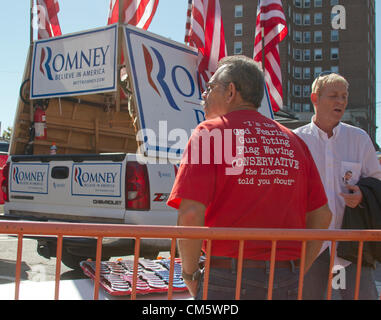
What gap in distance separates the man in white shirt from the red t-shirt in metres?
0.75

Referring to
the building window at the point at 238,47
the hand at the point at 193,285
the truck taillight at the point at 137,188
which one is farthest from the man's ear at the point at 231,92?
the building window at the point at 238,47

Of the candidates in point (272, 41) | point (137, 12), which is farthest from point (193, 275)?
point (272, 41)

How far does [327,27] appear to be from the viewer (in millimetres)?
62906

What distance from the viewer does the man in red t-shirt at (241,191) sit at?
1.83 m

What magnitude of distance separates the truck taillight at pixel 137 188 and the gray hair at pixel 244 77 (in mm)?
2604

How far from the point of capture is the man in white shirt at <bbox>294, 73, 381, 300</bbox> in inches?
103

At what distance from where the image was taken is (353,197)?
2.56 metres

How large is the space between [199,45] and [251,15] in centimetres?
5374

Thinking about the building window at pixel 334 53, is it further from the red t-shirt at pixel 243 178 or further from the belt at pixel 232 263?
the belt at pixel 232 263

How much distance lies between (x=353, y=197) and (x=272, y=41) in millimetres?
7070

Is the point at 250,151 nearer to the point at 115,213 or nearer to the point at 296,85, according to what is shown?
the point at 115,213

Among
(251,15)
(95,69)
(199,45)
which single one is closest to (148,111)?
(95,69)

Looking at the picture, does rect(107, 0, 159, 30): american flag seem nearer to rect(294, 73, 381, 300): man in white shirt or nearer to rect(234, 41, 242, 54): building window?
rect(294, 73, 381, 300): man in white shirt

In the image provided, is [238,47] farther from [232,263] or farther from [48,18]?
[232,263]
